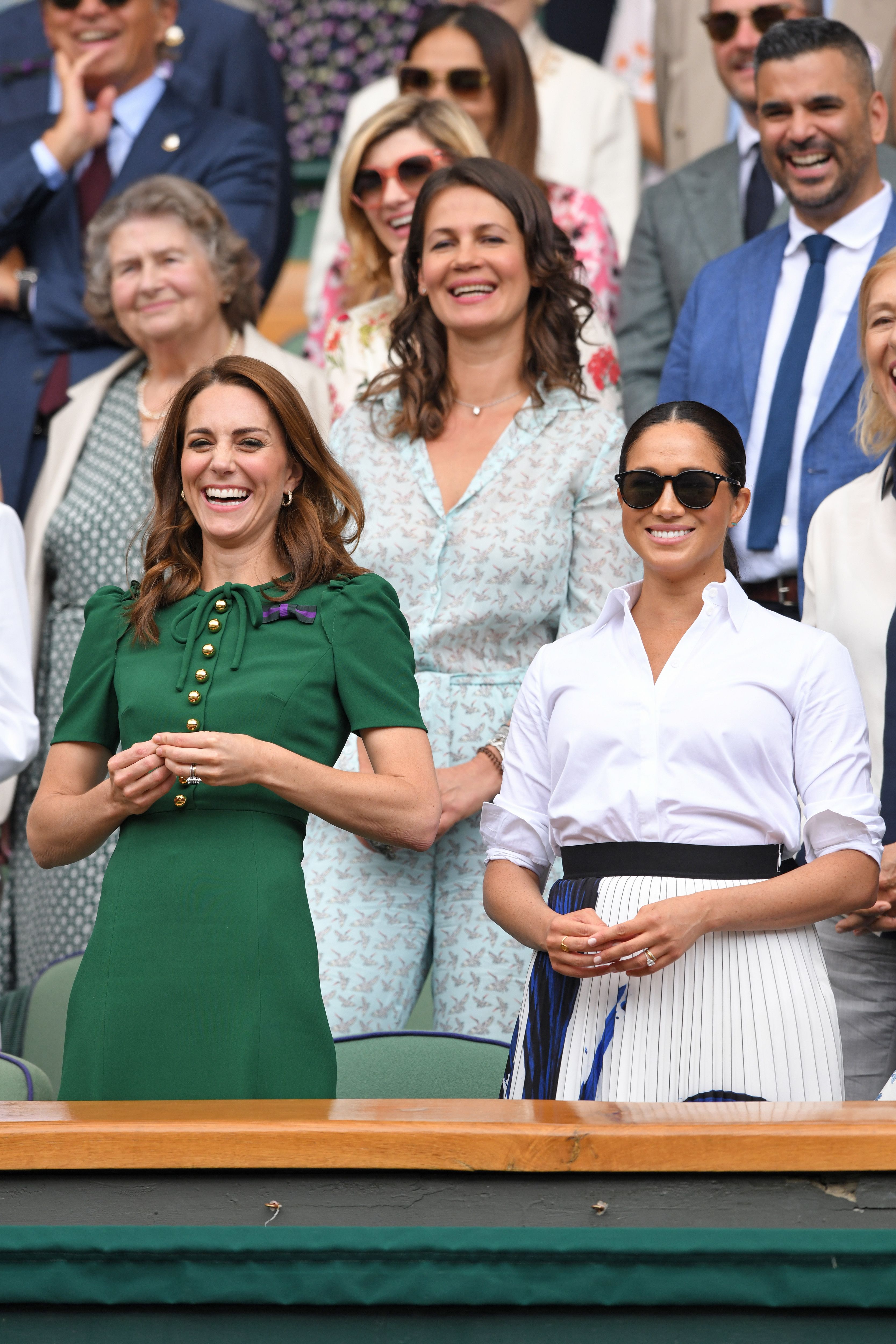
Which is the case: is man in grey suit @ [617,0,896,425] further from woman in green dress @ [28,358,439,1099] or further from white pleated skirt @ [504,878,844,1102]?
white pleated skirt @ [504,878,844,1102]

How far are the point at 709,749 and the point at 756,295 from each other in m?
1.93

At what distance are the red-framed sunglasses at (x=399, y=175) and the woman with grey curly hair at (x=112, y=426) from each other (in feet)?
1.10

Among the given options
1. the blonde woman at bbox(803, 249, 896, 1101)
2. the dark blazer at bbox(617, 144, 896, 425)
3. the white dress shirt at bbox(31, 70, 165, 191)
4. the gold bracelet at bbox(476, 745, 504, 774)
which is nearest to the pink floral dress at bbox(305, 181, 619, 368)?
the dark blazer at bbox(617, 144, 896, 425)

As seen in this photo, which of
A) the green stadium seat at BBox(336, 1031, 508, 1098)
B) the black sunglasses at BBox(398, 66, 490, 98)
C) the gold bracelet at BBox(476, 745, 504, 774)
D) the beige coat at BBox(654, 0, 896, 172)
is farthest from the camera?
the beige coat at BBox(654, 0, 896, 172)

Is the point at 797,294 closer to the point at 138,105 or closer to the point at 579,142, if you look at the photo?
the point at 579,142

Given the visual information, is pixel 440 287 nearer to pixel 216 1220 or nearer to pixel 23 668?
pixel 23 668

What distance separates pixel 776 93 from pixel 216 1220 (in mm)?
3143

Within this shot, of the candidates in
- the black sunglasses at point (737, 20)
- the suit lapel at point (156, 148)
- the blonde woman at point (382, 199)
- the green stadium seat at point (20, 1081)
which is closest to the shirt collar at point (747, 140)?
the black sunglasses at point (737, 20)

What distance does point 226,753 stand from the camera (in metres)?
2.22

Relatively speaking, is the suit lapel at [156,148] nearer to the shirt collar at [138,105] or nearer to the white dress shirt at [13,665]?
the shirt collar at [138,105]

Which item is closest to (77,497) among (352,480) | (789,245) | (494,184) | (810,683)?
(352,480)

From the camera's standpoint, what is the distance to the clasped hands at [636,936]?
226 centimetres

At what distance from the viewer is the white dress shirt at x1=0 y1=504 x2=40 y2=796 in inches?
114

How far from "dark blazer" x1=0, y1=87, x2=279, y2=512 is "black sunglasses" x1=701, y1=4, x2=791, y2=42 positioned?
1.29m
